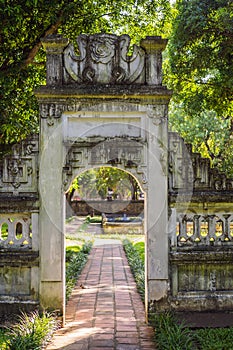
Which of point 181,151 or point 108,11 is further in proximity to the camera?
point 108,11

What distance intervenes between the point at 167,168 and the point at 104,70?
1.85 meters

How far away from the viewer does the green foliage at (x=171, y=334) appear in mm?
5188

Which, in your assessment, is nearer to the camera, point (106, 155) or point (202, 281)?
point (106, 155)

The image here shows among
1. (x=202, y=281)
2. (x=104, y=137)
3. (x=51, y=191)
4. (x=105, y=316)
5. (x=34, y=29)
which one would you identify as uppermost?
(x=34, y=29)

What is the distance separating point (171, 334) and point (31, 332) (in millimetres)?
1856

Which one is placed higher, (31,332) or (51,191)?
(51,191)

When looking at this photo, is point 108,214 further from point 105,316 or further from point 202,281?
point 202,281

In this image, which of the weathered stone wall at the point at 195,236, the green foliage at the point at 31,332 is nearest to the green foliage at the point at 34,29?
the weathered stone wall at the point at 195,236

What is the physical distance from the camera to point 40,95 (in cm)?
628

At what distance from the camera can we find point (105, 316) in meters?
6.88

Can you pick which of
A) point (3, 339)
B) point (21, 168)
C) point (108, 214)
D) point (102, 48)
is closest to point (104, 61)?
point (102, 48)

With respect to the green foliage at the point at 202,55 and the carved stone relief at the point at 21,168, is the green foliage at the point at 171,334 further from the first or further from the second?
the green foliage at the point at 202,55

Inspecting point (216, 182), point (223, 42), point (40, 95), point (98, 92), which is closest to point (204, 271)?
point (216, 182)

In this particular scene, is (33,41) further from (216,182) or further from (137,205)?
(137,205)
